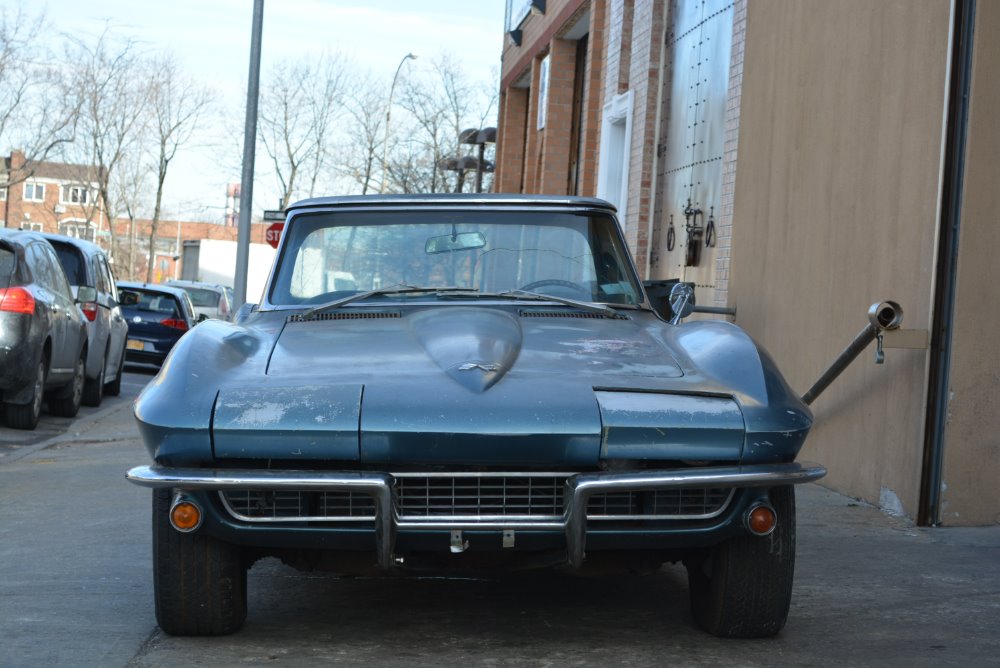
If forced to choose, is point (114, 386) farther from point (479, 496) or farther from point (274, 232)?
point (479, 496)

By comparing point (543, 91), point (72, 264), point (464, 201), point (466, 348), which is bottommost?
point (466, 348)

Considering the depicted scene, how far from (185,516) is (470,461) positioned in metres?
0.87

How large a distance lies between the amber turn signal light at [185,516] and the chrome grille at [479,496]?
23.9 inches

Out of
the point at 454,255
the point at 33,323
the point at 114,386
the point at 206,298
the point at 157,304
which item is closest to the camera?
the point at 454,255

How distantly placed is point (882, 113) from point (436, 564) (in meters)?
4.67

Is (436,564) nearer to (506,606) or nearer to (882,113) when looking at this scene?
(506,606)

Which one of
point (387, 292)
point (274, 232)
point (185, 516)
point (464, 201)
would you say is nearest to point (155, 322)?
point (274, 232)

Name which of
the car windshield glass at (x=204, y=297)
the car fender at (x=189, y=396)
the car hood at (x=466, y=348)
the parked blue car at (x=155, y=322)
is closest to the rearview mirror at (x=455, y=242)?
the car hood at (x=466, y=348)

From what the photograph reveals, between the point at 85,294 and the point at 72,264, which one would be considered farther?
the point at 72,264

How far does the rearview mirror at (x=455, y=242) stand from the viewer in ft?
18.6

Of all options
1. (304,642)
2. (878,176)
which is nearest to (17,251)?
(878,176)

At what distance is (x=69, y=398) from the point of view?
12.9 metres

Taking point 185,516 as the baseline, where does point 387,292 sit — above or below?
above

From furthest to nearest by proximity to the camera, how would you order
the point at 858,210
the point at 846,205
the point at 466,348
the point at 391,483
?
1. the point at 846,205
2. the point at 858,210
3. the point at 466,348
4. the point at 391,483
